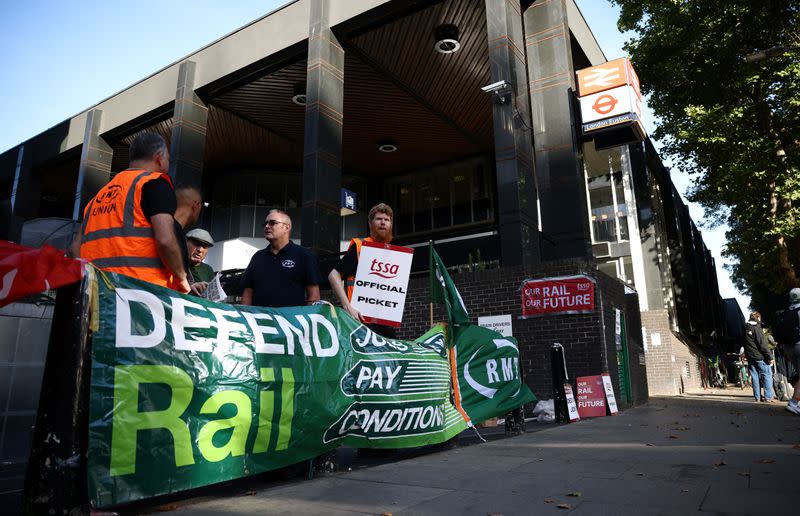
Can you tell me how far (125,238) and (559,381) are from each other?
7.20 m

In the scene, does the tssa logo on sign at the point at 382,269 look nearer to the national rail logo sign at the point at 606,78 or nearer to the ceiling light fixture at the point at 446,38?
the national rail logo sign at the point at 606,78

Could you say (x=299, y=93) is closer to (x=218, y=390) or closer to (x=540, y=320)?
(x=540, y=320)

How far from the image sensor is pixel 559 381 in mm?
Result: 8484

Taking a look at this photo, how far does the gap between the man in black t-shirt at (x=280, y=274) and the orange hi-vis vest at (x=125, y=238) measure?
1.46m

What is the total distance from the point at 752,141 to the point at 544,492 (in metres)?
17.9

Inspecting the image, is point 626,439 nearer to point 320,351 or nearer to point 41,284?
point 320,351

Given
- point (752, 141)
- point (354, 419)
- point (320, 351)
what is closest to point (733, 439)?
point (354, 419)

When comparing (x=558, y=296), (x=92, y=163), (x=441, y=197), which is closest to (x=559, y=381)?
(x=558, y=296)

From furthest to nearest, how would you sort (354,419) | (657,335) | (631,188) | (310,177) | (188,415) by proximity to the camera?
1. (631,188)
2. (657,335)
3. (310,177)
4. (354,419)
5. (188,415)

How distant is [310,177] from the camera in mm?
14031

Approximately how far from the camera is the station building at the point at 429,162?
37.8 ft

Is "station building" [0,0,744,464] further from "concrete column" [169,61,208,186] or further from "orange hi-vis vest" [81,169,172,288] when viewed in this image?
"orange hi-vis vest" [81,169,172,288]

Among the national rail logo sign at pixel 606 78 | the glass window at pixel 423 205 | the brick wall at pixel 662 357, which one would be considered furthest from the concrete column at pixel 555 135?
the brick wall at pixel 662 357

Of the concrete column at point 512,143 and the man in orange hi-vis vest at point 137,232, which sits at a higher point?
the concrete column at point 512,143
